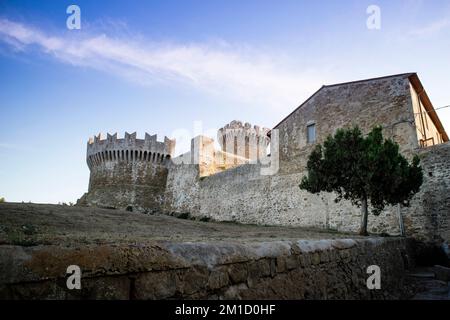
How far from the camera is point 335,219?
1546cm

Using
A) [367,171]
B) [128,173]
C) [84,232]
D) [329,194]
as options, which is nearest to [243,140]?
[128,173]

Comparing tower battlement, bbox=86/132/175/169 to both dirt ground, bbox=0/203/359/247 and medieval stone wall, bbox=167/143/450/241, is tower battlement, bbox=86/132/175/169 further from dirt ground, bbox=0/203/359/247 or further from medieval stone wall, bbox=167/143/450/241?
dirt ground, bbox=0/203/359/247

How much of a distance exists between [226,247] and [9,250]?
161 centimetres

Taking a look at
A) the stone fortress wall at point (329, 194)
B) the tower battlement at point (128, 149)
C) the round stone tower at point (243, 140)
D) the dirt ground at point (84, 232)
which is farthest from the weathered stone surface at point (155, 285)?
the round stone tower at point (243, 140)

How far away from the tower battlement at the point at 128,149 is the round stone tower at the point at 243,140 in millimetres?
11041

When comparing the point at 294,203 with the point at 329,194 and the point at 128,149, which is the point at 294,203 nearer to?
the point at 329,194

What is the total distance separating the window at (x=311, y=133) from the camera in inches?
706

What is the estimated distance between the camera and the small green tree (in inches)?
399

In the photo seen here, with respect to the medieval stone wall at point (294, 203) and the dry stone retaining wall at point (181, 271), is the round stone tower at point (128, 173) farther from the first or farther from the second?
the dry stone retaining wall at point (181, 271)

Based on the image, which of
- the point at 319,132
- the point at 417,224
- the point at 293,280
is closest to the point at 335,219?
the point at 417,224

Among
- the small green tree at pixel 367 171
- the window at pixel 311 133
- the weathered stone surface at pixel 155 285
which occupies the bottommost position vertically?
the weathered stone surface at pixel 155 285

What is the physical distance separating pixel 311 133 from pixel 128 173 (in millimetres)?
19419

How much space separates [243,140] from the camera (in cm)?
3909

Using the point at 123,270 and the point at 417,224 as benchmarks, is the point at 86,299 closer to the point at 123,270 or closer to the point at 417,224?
the point at 123,270
